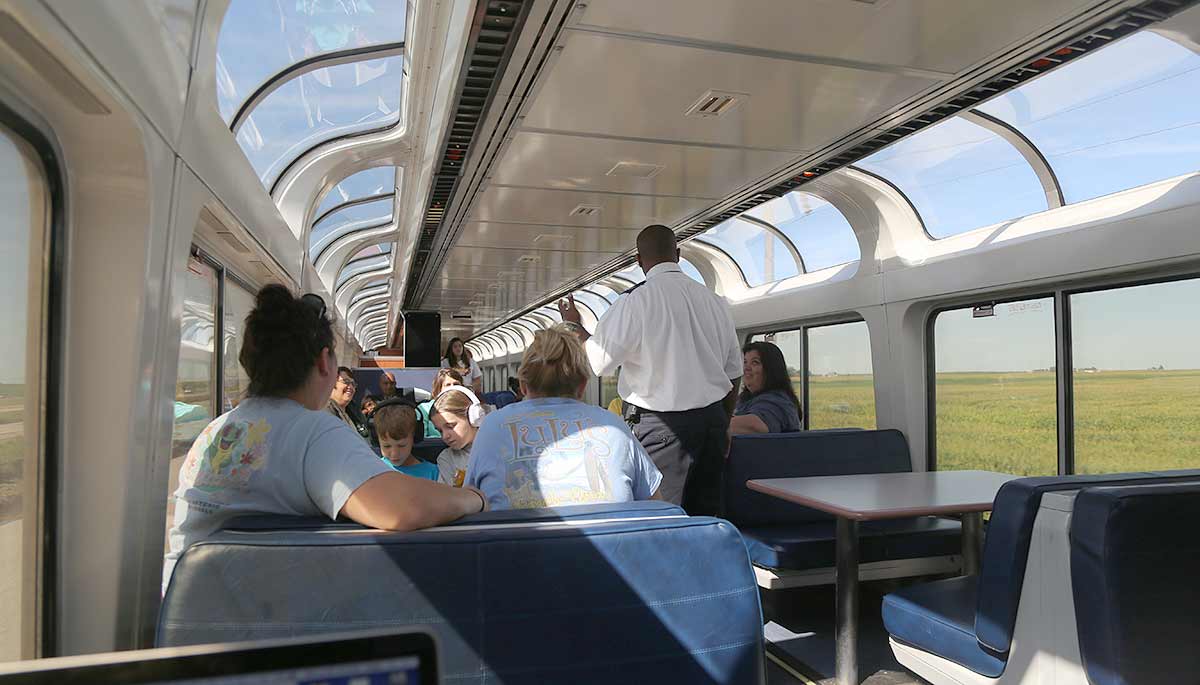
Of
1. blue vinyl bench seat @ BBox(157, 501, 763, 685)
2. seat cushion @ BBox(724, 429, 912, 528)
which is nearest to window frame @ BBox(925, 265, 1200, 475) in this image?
seat cushion @ BBox(724, 429, 912, 528)

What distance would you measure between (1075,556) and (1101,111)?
311cm

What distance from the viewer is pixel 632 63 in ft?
10.5

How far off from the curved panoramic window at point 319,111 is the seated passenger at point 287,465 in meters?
2.60

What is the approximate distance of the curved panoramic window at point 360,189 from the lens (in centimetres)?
656

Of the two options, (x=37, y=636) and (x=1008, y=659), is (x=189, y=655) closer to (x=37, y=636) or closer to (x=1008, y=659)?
(x=37, y=636)

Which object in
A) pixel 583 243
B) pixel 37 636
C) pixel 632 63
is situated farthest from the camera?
pixel 583 243

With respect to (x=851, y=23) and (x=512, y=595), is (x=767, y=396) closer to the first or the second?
(x=851, y=23)

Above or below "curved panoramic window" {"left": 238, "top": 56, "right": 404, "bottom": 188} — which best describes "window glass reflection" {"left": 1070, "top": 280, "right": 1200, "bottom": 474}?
below

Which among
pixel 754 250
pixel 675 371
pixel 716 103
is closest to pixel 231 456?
pixel 675 371

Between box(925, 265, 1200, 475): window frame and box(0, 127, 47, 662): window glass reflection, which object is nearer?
box(0, 127, 47, 662): window glass reflection

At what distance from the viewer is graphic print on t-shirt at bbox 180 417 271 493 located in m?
1.87

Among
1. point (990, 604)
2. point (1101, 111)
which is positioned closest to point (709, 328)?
point (990, 604)

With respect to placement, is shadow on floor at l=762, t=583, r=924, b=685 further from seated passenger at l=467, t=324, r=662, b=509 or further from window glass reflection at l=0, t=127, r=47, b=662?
window glass reflection at l=0, t=127, r=47, b=662

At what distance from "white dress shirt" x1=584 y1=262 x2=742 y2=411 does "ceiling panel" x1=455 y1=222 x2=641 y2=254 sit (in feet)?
10.3
